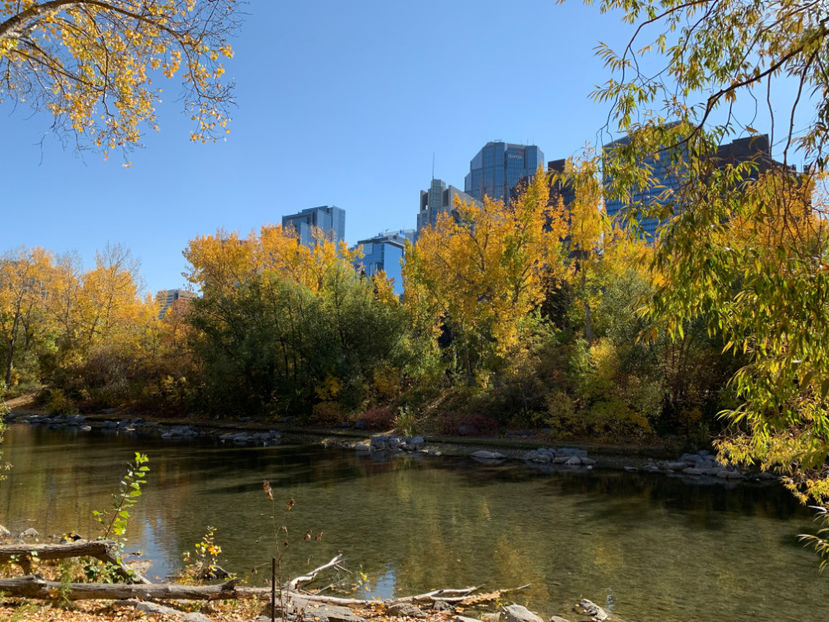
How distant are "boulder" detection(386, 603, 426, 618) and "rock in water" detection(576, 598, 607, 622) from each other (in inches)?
74.8

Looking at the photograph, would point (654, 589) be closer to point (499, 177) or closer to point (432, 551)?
point (432, 551)

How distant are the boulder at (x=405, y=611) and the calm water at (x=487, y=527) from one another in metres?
1.07

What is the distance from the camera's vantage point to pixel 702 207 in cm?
301

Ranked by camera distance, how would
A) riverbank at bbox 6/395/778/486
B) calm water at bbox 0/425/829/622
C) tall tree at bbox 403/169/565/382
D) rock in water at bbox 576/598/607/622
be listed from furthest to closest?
tall tree at bbox 403/169/565/382 → riverbank at bbox 6/395/778/486 → calm water at bbox 0/425/829/622 → rock in water at bbox 576/598/607/622

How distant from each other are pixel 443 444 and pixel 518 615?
14.5m

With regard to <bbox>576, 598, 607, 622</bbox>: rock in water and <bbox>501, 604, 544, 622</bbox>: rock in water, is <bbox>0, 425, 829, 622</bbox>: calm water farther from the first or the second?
<bbox>501, 604, 544, 622</bbox>: rock in water

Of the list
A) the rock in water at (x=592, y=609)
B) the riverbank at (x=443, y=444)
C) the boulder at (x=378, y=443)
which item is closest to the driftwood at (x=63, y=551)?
the rock in water at (x=592, y=609)

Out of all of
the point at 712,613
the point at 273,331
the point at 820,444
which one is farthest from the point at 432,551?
the point at 273,331

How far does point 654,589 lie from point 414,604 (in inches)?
126

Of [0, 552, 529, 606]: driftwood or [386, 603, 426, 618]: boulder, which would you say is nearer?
[0, 552, 529, 606]: driftwood

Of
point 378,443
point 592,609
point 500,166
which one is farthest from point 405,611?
point 500,166

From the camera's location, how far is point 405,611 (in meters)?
5.56

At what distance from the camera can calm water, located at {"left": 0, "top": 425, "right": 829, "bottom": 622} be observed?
6.89 m

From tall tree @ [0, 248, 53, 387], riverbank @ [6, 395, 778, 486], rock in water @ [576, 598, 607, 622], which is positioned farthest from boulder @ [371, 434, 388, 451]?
tall tree @ [0, 248, 53, 387]
